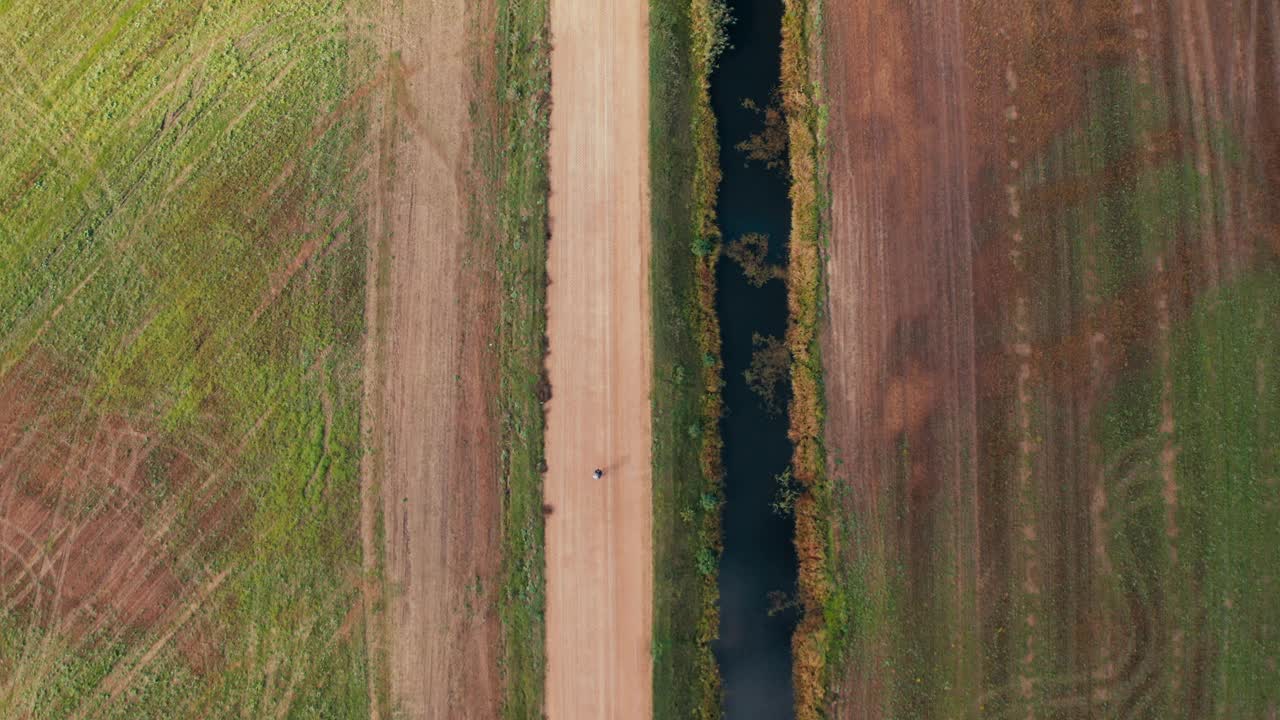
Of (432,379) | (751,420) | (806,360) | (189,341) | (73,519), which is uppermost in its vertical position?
(189,341)

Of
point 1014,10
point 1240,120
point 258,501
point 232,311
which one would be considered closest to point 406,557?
point 258,501

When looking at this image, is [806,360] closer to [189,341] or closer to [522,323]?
[522,323]

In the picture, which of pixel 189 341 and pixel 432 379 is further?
pixel 189 341

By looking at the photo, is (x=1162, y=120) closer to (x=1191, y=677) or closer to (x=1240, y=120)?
(x=1240, y=120)

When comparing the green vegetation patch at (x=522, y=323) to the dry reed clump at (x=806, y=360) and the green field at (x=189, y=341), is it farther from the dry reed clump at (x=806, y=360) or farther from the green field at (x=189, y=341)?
the dry reed clump at (x=806, y=360)

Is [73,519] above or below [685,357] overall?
below

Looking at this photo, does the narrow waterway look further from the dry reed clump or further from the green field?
the green field

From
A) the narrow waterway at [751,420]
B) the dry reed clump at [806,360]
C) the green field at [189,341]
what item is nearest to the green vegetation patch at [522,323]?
the green field at [189,341]

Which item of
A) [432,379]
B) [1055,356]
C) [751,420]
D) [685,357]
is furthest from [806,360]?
A: [432,379]
